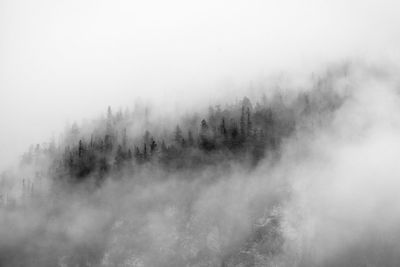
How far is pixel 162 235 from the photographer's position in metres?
195

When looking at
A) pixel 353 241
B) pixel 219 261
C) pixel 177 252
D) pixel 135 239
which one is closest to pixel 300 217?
pixel 353 241

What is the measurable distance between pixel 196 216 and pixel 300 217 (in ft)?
133

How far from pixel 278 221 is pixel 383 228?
130 feet

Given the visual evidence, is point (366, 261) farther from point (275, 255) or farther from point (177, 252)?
point (177, 252)

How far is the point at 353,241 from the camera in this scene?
622 feet

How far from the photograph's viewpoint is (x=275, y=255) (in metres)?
185

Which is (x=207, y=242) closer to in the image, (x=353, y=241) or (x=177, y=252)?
(x=177, y=252)

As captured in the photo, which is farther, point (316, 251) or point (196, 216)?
point (196, 216)

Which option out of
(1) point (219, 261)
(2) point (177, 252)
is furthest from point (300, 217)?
(2) point (177, 252)

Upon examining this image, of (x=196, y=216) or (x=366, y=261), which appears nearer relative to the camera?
(x=366, y=261)

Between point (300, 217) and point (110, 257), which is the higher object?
point (300, 217)

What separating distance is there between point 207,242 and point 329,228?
4777 centimetres

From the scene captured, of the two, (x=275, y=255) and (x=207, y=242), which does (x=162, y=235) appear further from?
(x=275, y=255)

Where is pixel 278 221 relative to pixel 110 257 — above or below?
above
